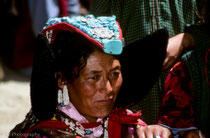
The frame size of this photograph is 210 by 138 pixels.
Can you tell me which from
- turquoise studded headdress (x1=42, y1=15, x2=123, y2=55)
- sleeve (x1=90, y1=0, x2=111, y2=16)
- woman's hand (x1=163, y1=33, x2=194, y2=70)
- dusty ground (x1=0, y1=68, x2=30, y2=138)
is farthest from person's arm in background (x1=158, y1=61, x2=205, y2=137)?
dusty ground (x1=0, y1=68, x2=30, y2=138)

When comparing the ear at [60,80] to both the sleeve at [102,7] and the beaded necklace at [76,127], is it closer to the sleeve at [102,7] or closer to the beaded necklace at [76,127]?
the beaded necklace at [76,127]

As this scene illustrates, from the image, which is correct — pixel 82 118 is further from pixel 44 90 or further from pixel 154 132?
pixel 154 132

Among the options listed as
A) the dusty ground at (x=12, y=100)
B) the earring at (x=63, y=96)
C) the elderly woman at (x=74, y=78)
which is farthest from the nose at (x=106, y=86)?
the dusty ground at (x=12, y=100)

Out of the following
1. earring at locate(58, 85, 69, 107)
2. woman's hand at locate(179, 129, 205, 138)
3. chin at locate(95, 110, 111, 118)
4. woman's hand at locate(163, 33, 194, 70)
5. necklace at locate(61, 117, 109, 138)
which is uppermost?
woman's hand at locate(163, 33, 194, 70)

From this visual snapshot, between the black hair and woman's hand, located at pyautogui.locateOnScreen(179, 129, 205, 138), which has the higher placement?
the black hair

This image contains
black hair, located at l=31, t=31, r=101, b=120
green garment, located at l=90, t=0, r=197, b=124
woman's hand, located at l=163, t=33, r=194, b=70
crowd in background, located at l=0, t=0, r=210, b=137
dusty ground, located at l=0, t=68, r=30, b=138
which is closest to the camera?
black hair, located at l=31, t=31, r=101, b=120

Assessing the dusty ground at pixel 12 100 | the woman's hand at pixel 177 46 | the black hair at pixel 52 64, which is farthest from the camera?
the dusty ground at pixel 12 100

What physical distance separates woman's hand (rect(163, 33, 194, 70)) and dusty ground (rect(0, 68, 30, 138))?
2.54m

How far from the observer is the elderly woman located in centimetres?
182

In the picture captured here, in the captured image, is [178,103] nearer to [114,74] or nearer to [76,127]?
[114,74]

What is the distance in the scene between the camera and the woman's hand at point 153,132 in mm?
1938

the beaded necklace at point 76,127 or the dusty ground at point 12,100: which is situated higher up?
the dusty ground at point 12,100

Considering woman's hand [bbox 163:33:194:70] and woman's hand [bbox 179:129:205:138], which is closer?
woman's hand [bbox 179:129:205:138]

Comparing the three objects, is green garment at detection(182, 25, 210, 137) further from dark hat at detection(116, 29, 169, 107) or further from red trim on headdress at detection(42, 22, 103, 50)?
red trim on headdress at detection(42, 22, 103, 50)
